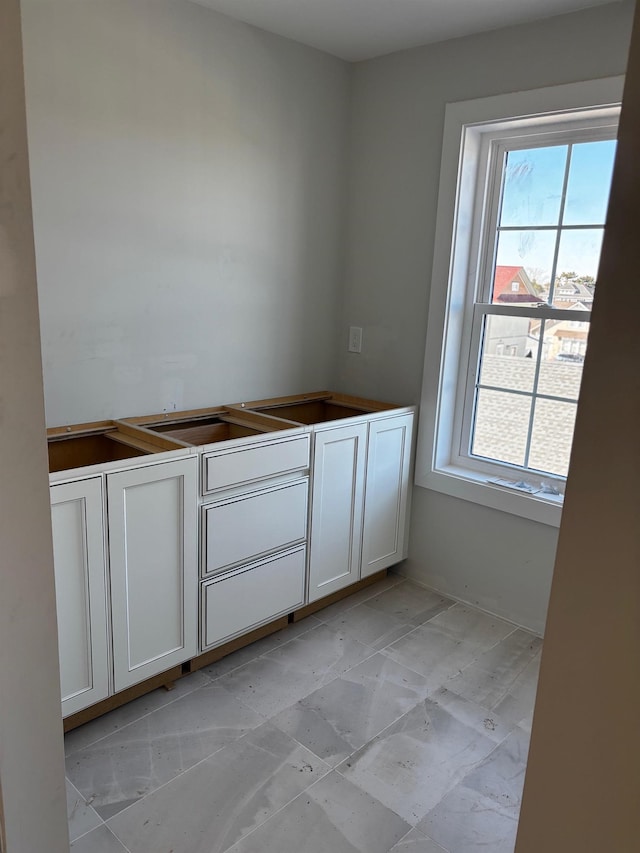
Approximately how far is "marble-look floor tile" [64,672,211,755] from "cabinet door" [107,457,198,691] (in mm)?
122

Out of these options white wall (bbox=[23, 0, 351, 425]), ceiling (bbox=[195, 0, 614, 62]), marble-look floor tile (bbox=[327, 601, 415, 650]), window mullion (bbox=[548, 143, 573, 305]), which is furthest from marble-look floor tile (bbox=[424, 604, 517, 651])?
ceiling (bbox=[195, 0, 614, 62])

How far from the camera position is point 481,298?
2973 mm

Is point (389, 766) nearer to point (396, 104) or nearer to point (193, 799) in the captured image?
point (193, 799)

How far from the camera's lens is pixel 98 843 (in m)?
1.69

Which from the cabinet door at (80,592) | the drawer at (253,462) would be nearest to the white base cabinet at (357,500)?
the drawer at (253,462)

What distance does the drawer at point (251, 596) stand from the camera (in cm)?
238

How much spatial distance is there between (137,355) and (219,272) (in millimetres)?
539

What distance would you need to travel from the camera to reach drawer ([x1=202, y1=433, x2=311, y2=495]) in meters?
2.27

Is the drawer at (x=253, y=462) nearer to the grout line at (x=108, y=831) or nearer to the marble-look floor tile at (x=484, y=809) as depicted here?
the grout line at (x=108, y=831)

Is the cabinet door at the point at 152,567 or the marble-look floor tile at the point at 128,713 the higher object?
the cabinet door at the point at 152,567

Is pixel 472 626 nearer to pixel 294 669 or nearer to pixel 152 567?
pixel 294 669

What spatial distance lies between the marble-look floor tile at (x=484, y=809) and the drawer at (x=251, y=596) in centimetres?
97

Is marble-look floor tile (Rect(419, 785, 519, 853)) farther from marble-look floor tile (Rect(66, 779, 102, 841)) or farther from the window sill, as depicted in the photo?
the window sill

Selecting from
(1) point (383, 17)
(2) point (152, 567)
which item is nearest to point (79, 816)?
(2) point (152, 567)
